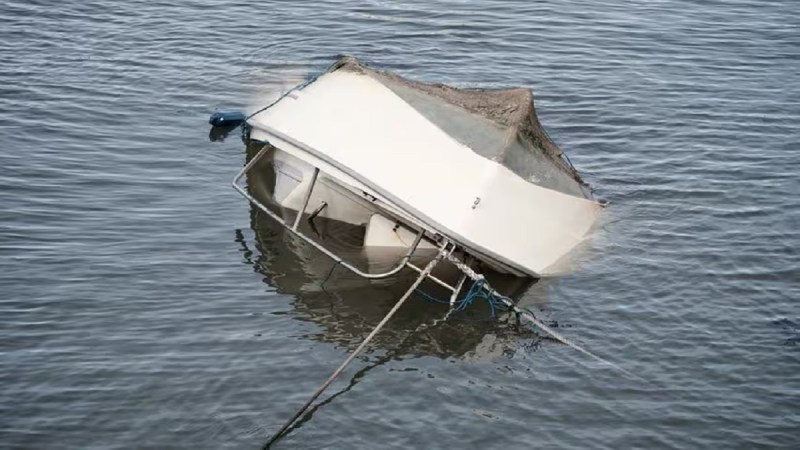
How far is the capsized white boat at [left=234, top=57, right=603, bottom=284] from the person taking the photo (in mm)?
19516

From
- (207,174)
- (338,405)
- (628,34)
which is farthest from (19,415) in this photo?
(628,34)

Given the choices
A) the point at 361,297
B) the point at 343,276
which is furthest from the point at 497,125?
the point at 361,297

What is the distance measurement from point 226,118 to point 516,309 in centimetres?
1011

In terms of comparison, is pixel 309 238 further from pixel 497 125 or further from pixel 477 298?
pixel 497 125

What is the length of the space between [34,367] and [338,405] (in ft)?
15.2

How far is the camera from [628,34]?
111 ft

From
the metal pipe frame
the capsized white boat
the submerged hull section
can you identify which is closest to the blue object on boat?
the capsized white boat

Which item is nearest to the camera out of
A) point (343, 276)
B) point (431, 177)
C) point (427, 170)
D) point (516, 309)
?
point (516, 309)

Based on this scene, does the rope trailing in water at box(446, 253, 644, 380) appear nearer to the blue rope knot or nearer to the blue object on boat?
the blue rope knot

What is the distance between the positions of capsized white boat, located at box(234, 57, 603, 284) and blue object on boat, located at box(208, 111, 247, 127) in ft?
9.69

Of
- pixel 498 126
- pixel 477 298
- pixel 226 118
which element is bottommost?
pixel 477 298

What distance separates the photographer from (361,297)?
19719mm

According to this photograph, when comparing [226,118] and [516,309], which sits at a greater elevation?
[226,118]

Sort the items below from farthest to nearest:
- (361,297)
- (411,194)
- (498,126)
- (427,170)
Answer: (498,126), (427,170), (361,297), (411,194)
